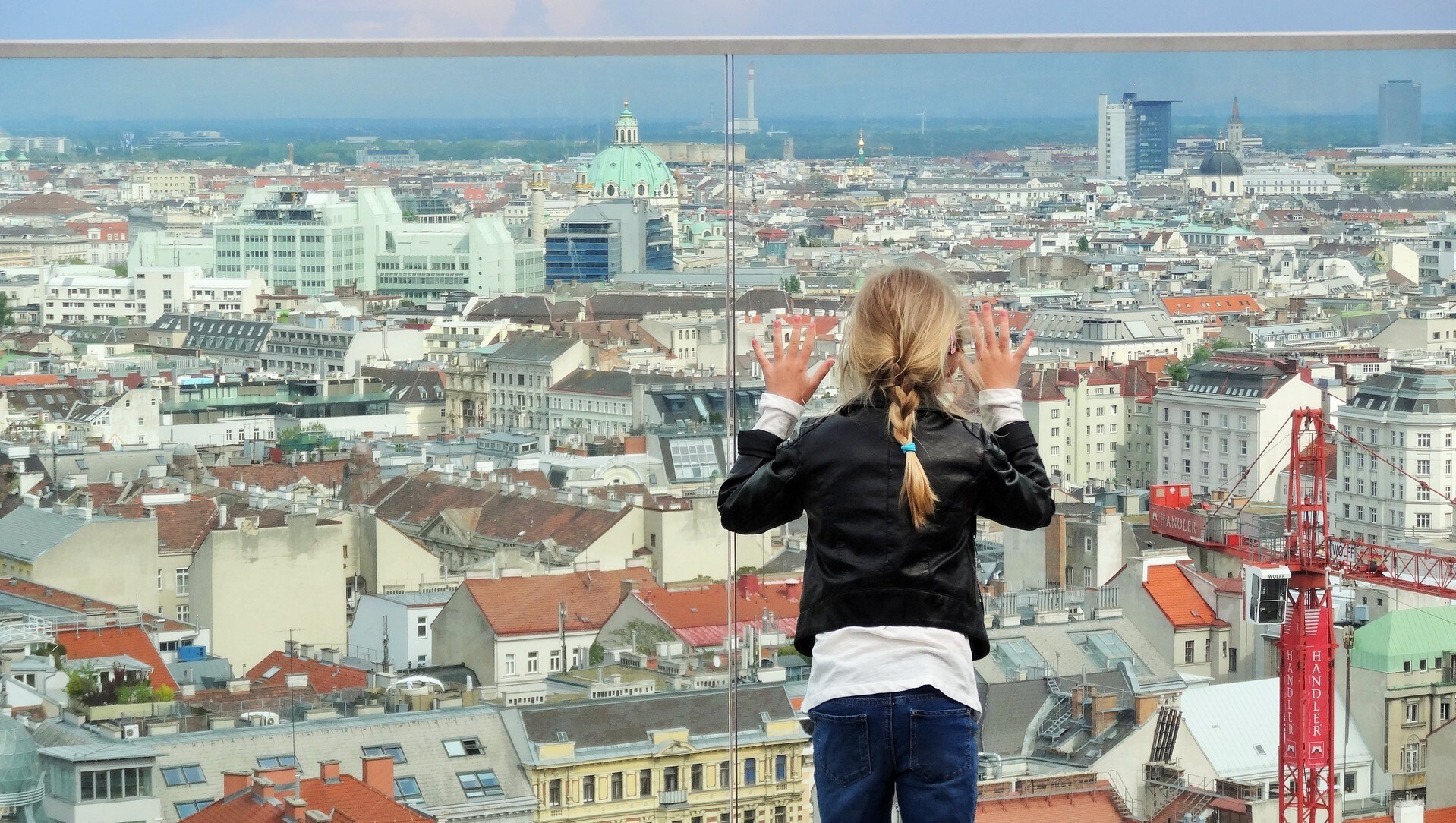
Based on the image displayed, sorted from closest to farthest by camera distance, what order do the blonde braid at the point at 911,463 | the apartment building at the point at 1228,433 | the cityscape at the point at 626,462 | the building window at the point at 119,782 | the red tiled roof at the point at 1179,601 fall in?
the blonde braid at the point at 911,463, the building window at the point at 119,782, the cityscape at the point at 626,462, the red tiled roof at the point at 1179,601, the apartment building at the point at 1228,433

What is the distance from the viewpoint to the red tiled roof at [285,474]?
2.47 m

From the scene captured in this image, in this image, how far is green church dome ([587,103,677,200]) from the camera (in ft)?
7.66

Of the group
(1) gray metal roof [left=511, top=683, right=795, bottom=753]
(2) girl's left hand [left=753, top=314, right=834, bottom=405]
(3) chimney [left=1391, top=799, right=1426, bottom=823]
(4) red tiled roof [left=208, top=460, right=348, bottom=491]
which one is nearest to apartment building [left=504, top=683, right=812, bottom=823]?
(1) gray metal roof [left=511, top=683, right=795, bottom=753]

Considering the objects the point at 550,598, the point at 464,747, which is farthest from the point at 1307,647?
the point at 464,747

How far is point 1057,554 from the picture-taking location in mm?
2580

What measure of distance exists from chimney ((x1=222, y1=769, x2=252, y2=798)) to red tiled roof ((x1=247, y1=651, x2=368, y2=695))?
0.36ft

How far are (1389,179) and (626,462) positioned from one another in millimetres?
1064

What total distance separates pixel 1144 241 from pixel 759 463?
1273mm

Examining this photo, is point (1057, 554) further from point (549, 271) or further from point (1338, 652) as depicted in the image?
point (549, 271)

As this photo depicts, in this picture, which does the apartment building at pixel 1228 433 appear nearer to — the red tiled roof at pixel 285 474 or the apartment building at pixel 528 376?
the apartment building at pixel 528 376

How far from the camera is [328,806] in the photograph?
232 centimetres

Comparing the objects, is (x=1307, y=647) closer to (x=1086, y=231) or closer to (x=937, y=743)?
(x=1086, y=231)

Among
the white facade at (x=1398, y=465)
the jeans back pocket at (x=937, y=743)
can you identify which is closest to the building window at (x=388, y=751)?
the jeans back pocket at (x=937, y=743)

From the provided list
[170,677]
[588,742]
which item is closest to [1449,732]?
[588,742]
